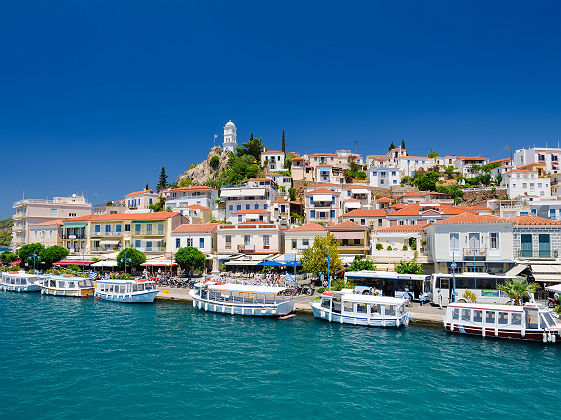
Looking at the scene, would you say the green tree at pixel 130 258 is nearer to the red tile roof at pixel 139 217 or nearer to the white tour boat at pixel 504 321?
the red tile roof at pixel 139 217

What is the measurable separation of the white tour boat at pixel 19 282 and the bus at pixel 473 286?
43042 millimetres

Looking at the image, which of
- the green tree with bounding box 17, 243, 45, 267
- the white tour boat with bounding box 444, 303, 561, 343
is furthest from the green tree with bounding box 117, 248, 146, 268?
the white tour boat with bounding box 444, 303, 561, 343

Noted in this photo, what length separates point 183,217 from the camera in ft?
183

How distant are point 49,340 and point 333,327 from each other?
18.6 metres

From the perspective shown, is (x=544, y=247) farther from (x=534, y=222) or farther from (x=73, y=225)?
(x=73, y=225)

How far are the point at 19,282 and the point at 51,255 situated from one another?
679cm

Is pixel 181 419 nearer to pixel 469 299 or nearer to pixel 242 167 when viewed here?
pixel 469 299

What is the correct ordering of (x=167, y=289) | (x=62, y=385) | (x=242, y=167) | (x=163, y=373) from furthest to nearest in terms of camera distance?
1. (x=242, y=167)
2. (x=167, y=289)
3. (x=163, y=373)
4. (x=62, y=385)

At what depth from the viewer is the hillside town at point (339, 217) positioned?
3378 centimetres

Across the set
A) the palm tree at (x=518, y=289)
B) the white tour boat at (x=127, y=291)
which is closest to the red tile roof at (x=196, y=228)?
the white tour boat at (x=127, y=291)

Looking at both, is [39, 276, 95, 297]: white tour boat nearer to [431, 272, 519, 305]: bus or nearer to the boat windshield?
[431, 272, 519, 305]: bus

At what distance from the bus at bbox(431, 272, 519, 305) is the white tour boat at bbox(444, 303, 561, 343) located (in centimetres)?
262

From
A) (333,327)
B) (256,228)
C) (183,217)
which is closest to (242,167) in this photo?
(183,217)

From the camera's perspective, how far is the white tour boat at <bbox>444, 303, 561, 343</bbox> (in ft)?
76.3
